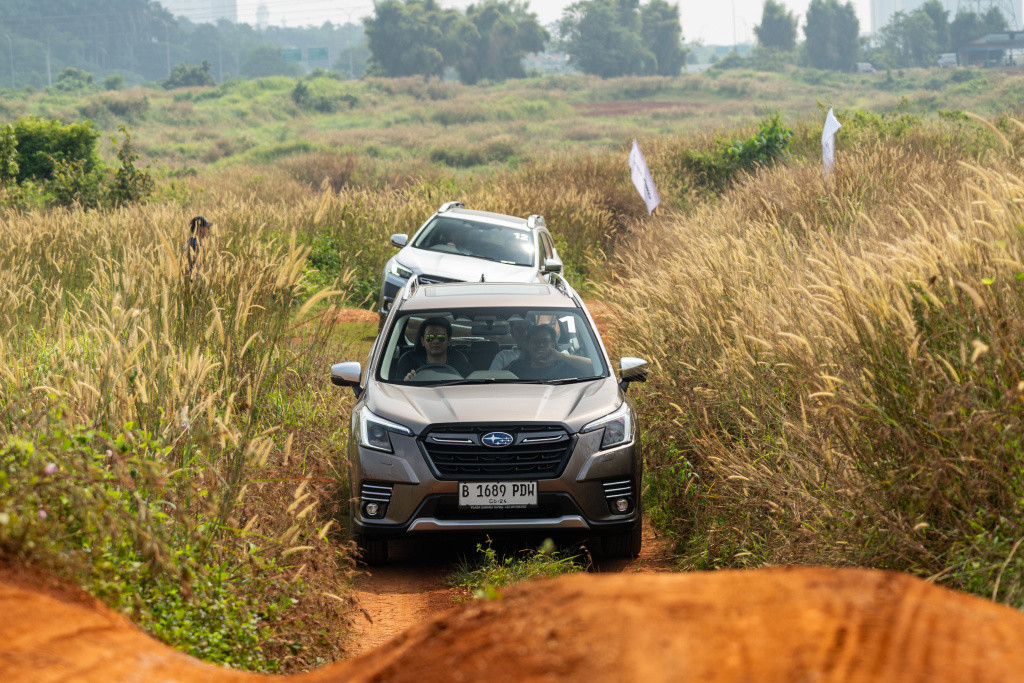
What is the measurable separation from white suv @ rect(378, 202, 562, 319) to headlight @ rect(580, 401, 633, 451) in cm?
740

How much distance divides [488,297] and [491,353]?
43cm

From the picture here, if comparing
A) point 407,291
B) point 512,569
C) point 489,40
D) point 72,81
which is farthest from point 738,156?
point 489,40

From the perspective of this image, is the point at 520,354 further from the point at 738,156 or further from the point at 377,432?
the point at 738,156

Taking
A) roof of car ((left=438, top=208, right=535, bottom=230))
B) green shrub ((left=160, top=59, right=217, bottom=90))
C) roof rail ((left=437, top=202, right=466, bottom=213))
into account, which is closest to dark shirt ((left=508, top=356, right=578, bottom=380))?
roof of car ((left=438, top=208, right=535, bottom=230))

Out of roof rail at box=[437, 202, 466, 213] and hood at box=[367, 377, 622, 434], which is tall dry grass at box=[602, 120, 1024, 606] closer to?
hood at box=[367, 377, 622, 434]

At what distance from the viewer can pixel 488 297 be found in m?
7.73

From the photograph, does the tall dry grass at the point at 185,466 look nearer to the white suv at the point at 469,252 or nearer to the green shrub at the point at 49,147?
the white suv at the point at 469,252

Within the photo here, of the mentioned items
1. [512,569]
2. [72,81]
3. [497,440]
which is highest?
[72,81]

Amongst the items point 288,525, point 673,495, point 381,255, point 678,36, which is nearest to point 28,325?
point 288,525

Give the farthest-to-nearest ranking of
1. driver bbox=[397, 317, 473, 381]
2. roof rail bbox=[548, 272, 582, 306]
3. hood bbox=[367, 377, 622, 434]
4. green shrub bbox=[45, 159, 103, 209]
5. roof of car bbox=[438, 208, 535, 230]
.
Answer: green shrub bbox=[45, 159, 103, 209], roof of car bbox=[438, 208, 535, 230], roof rail bbox=[548, 272, 582, 306], driver bbox=[397, 317, 473, 381], hood bbox=[367, 377, 622, 434]

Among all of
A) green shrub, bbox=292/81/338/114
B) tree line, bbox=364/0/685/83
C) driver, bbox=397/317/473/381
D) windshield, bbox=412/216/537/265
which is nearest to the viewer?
driver, bbox=397/317/473/381

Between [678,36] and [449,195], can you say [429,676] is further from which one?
[678,36]

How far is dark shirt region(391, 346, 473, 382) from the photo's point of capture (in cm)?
726

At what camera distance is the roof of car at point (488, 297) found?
7.58 metres
